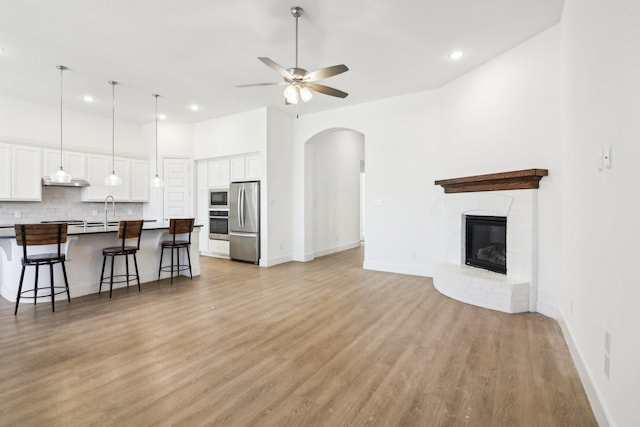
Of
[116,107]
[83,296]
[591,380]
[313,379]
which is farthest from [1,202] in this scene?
[591,380]

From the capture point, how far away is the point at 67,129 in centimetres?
637

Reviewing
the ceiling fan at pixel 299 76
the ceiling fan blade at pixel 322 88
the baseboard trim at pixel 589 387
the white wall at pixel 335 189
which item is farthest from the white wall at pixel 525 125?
the white wall at pixel 335 189

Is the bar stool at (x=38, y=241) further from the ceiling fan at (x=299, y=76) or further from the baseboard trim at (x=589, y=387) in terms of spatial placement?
the baseboard trim at (x=589, y=387)

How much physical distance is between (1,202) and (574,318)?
8.52 metres

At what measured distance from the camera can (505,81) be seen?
13.4 ft

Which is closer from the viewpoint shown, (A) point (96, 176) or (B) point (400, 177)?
(B) point (400, 177)

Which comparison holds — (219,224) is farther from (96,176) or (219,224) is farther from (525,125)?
(525,125)

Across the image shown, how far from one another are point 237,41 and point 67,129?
4873mm

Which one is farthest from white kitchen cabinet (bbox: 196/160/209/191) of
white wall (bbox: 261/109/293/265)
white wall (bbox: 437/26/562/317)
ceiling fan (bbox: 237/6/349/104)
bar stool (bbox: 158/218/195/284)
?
white wall (bbox: 437/26/562/317)

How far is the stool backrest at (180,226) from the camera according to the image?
194 inches

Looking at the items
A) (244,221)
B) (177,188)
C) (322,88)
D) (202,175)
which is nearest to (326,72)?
(322,88)

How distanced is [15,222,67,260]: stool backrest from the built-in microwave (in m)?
3.58

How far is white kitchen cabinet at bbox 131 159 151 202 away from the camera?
23.8 ft

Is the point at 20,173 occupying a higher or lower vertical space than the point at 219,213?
higher
